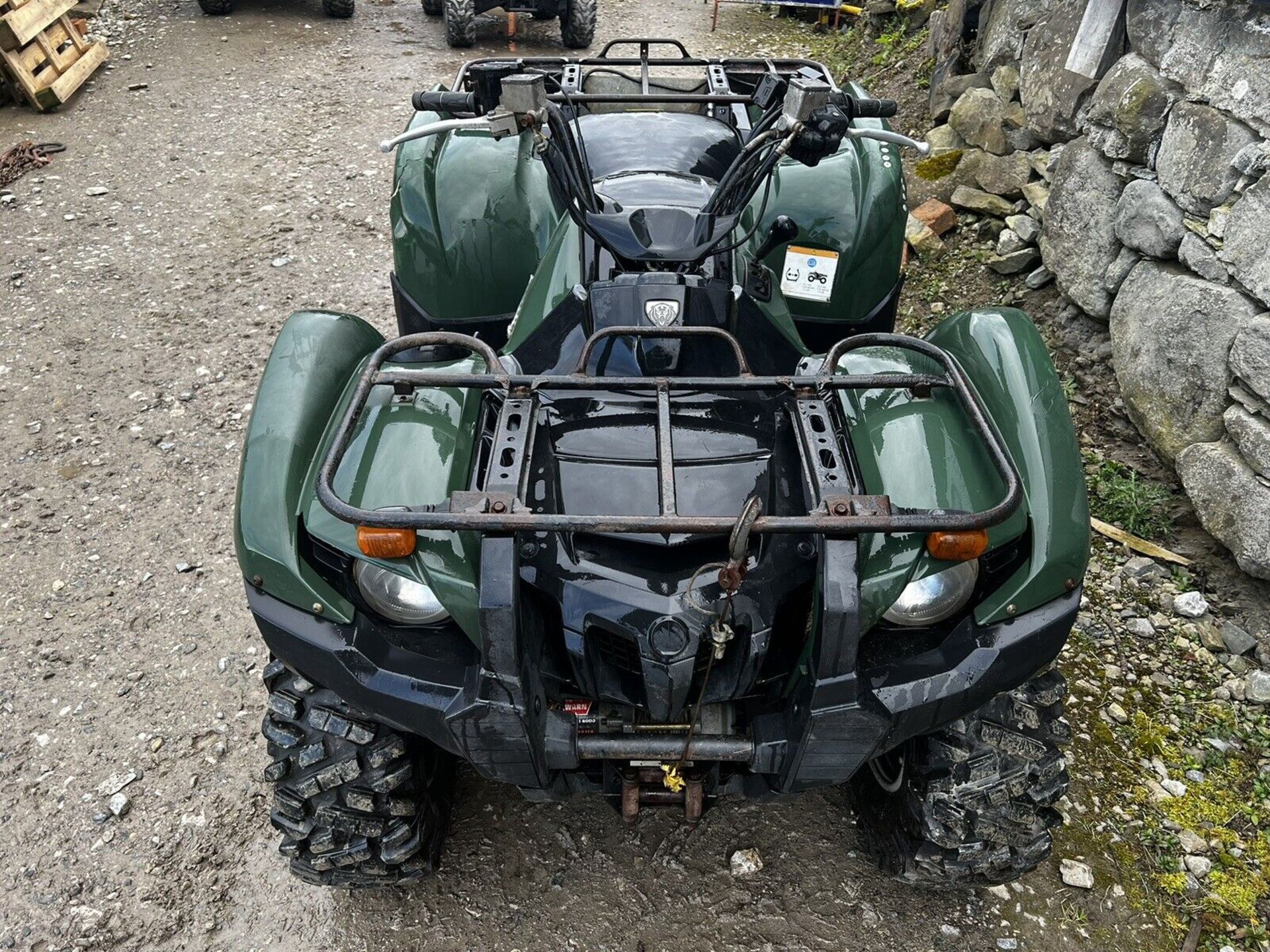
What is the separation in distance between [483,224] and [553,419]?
148 cm

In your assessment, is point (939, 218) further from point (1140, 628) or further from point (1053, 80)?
point (1140, 628)

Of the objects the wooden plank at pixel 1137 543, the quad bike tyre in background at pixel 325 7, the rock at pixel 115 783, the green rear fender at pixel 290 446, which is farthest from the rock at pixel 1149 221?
the quad bike tyre in background at pixel 325 7

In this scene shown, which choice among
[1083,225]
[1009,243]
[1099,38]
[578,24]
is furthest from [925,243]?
[578,24]

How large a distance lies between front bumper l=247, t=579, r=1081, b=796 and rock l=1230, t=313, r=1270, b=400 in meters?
1.67

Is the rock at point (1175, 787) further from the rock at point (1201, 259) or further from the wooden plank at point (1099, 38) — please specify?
the wooden plank at point (1099, 38)

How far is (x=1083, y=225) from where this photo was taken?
13.8ft

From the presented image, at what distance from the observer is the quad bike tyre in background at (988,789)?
2209mm

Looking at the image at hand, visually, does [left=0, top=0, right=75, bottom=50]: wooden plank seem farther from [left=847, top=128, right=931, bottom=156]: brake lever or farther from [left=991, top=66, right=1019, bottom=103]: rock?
[left=847, top=128, right=931, bottom=156]: brake lever

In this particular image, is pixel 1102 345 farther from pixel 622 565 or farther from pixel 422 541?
pixel 422 541

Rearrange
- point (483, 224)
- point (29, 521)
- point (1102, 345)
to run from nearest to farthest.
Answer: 1. point (483, 224)
2. point (29, 521)
3. point (1102, 345)

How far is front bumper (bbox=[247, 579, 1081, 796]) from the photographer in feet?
6.16

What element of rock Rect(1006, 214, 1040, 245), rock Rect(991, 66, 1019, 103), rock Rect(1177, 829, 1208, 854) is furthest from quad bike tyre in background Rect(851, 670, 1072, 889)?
rock Rect(991, 66, 1019, 103)

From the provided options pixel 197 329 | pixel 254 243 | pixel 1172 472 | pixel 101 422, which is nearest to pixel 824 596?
pixel 1172 472

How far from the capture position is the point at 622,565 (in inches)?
78.2
